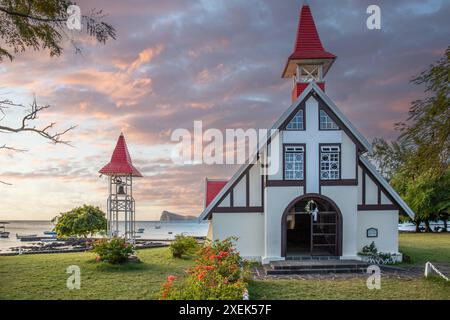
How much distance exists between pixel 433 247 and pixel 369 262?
908 cm

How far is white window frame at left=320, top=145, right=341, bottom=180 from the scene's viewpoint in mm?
17203

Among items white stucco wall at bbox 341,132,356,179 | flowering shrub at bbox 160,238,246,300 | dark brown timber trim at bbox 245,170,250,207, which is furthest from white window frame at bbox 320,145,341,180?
flowering shrub at bbox 160,238,246,300

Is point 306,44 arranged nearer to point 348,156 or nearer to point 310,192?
point 348,156

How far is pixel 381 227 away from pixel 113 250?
1237cm

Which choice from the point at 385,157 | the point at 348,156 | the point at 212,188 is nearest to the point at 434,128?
the point at 348,156

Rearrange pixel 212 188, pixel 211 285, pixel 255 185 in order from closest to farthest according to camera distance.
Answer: pixel 211 285 → pixel 255 185 → pixel 212 188

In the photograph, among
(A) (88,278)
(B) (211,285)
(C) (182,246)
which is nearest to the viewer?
(B) (211,285)

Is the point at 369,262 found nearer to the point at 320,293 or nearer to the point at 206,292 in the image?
the point at 320,293

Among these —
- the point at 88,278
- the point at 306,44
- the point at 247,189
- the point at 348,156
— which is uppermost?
the point at 306,44

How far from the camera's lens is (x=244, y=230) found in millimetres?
17594

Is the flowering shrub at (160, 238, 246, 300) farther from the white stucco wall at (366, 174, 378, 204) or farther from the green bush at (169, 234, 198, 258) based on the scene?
the white stucco wall at (366, 174, 378, 204)

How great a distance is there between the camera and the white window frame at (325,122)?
1731cm

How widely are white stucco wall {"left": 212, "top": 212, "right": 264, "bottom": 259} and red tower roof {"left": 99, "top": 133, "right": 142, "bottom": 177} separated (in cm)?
584
